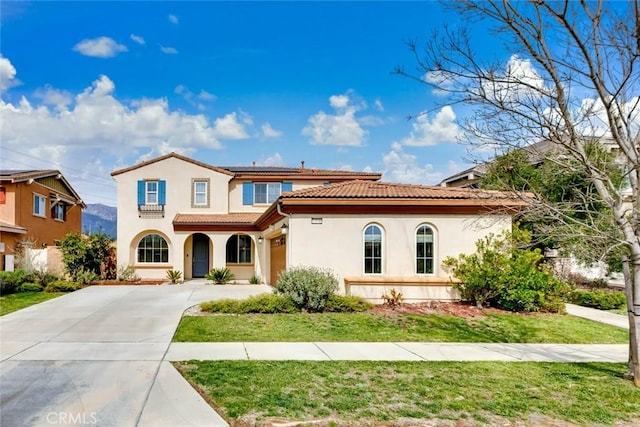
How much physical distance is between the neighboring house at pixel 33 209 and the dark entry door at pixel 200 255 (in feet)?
26.3

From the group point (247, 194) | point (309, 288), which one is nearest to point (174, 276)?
point (247, 194)

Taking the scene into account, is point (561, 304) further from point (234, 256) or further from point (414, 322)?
point (234, 256)

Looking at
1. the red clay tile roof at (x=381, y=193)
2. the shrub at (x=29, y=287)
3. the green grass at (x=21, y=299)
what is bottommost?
the green grass at (x=21, y=299)

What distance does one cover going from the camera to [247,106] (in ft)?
72.6

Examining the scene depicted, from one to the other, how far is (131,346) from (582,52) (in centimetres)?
931

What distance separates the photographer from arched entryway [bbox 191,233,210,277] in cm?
2677

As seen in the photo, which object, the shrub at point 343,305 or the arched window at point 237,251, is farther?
the arched window at point 237,251

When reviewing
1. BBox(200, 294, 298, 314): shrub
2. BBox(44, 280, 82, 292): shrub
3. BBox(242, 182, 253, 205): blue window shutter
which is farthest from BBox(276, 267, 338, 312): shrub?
BBox(242, 182, 253, 205): blue window shutter

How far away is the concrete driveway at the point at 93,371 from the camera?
5281mm

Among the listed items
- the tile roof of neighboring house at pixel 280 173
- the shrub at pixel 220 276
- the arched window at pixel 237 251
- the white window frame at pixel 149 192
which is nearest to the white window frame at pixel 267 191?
the tile roof of neighboring house at pixel 280 173

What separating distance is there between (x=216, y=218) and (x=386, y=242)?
12.2 meters

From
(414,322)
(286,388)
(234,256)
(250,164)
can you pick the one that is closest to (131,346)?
(286,388)

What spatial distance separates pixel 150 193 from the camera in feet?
83.1

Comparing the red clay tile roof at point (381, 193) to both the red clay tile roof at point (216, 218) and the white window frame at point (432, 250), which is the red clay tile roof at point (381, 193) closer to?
the white window frame at point (432, 250)
